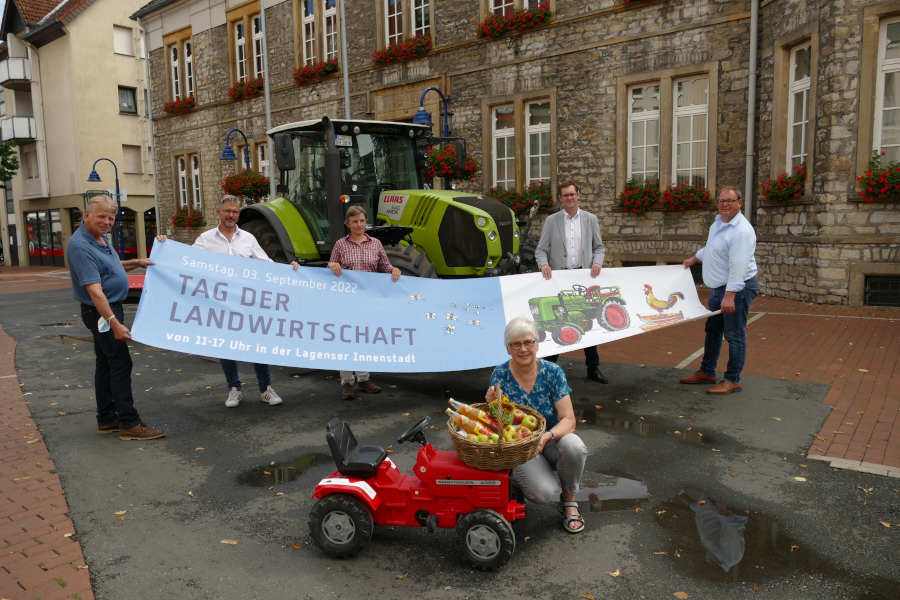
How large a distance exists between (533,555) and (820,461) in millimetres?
2582

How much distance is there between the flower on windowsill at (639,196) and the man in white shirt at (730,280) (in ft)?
26.0

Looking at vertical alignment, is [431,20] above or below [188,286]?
above

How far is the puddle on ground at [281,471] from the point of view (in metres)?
4.74

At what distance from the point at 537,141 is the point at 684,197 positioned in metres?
4.22

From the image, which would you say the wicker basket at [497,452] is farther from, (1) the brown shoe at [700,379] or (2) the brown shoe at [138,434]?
(1) the brown shoe at [700,379]

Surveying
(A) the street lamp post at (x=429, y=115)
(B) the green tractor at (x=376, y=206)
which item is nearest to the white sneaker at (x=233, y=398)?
(B) the green tractor at (x=376, y=206)

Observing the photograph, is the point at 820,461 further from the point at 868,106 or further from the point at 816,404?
the point at 868,106

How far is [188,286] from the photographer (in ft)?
19.2

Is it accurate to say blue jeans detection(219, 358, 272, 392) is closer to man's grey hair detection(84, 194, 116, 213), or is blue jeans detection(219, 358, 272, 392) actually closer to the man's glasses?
man's grey hair detection(84, 194, 116, 213)

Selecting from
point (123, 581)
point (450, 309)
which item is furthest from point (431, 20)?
point (123, 581)

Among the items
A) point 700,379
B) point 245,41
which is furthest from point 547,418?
point 245,41

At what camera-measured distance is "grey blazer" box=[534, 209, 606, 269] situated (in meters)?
7.12

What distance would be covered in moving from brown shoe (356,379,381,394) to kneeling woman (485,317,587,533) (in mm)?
3267

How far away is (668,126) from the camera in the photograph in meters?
14.5
